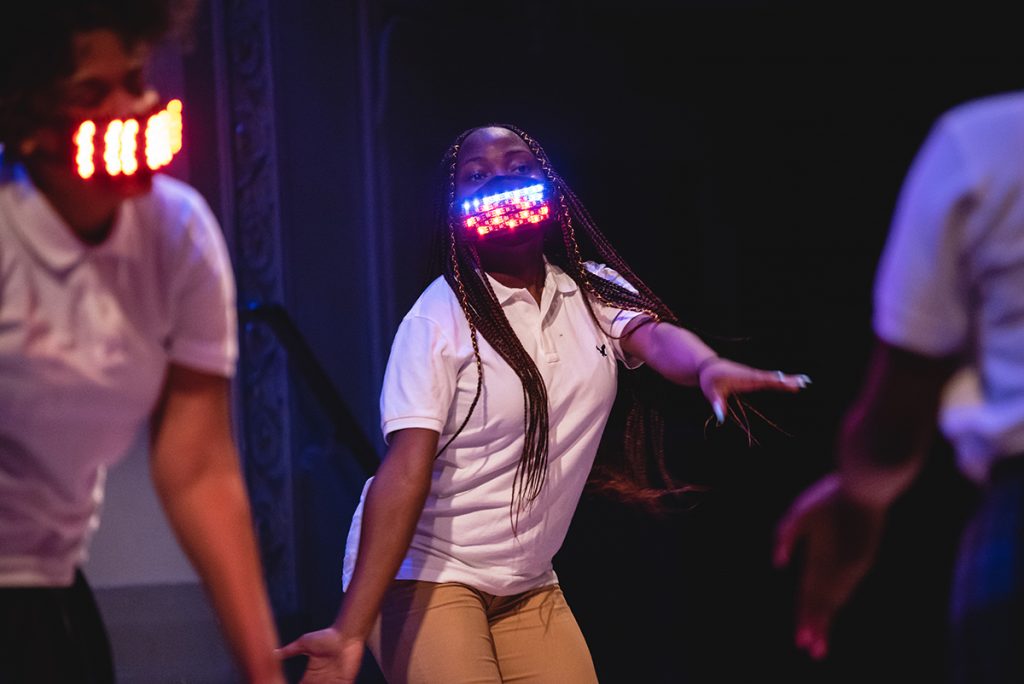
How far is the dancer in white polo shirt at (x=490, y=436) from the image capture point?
2.59 metres

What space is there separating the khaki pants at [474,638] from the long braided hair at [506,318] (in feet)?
0.74

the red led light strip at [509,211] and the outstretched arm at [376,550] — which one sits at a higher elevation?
the red led light strip at [509,211]

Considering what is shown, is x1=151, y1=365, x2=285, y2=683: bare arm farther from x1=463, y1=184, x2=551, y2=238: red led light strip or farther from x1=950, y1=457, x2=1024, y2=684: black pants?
x1=463, y1=184, x2=551, y2=238: red led light strip

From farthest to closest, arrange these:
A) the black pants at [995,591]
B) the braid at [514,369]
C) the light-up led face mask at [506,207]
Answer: the light-up led face mask at [506,207], the braid at [514,369], the black pants at [995,591]

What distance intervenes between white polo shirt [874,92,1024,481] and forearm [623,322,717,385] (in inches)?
45.3

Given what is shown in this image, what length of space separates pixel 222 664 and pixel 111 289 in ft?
11.6

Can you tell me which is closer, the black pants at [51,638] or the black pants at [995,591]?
the black pants at [995,591]

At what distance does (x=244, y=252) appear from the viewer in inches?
206

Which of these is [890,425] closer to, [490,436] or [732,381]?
[732,381]

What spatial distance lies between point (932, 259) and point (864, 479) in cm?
35

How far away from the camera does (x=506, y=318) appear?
2.83 metres

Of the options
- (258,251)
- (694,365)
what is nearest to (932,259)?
(694,365)

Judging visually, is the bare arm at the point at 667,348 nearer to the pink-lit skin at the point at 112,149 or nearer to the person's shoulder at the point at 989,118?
the person's shoulder at the point at 989,118

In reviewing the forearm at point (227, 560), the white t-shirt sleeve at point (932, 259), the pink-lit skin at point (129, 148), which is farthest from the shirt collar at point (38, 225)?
the white t-shirt sleeve at point (932, 259)
